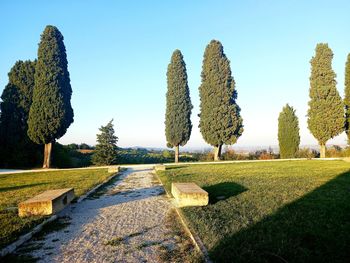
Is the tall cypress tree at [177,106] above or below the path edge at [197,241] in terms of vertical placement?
above

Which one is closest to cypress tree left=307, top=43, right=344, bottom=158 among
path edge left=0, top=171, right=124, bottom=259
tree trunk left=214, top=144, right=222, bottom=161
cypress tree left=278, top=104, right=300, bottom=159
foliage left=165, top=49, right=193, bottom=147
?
cypress tree left=278, top=104, right=300, bottom=159

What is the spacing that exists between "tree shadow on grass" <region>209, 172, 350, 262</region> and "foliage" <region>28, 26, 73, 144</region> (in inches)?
845

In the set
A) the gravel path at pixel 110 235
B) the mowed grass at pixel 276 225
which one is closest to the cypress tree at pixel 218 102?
the mowed grass at pixel 276 225

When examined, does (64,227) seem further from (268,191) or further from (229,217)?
(268,191)

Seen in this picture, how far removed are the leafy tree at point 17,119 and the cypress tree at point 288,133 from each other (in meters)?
25.3

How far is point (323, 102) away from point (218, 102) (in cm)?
1018

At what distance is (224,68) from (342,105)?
11969mm

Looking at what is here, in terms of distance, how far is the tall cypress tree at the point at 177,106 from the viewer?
92.3 ft

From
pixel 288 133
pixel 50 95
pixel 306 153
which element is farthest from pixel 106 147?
pixel 306 153

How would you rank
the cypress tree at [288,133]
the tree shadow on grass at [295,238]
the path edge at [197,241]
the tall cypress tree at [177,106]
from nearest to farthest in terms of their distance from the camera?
the tree shadow on grass at [295,238]
the path edge at [197,241]
the tall cypress tree at [177,106]
the cypress tree at [288,133]

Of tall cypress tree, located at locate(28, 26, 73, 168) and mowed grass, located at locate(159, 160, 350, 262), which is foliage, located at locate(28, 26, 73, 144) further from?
mowed grass, located at locate(159, 160, 350, 262)

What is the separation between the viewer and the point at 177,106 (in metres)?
28.7

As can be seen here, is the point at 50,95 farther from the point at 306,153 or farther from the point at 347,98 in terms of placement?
the point at 347,98

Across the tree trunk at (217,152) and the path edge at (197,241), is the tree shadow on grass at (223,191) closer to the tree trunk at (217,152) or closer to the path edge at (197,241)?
the path edge at (197,241)
